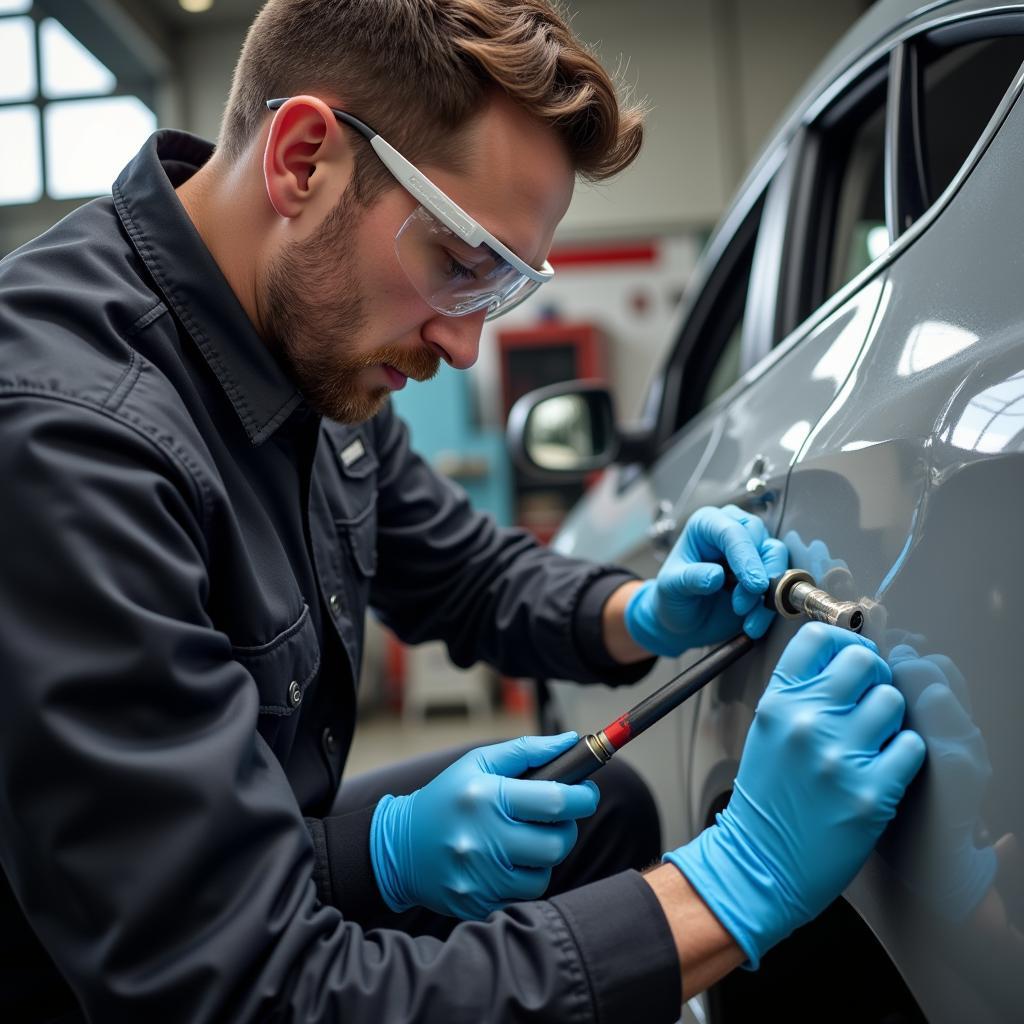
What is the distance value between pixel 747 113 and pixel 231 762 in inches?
207

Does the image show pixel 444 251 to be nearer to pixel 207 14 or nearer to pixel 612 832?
pixel 612 832

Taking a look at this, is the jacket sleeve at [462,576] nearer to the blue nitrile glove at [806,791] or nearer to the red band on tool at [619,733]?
the red band on tool at [619,733]

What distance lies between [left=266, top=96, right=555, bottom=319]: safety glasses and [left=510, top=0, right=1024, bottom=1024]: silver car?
0.31 m

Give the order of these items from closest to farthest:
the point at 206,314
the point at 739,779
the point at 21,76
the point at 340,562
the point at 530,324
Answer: the point at 739,779 → the point at 206,314 → the point at 340,562 → the point at 21,76 → the point at 530,324

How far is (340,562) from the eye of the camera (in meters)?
1.17

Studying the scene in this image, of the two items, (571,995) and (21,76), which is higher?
(21,76)

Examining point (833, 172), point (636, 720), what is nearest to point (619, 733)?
point (636, 720)

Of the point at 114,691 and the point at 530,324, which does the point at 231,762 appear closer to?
the point at 114,691

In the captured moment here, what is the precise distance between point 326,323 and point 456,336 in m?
0.14

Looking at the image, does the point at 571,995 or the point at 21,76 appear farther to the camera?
the point at 21,76

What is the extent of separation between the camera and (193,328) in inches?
36.2

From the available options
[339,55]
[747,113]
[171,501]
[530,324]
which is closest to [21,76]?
[530,324]

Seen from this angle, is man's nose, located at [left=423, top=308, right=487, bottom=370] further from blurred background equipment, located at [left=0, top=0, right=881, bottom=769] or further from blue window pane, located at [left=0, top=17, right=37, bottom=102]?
blue window pane, located at [left=0, top=17, right=37, bottom=102]

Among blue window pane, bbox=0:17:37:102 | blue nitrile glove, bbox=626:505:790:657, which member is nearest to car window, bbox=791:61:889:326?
blue nitrile glove, bbox=626:505:790:657
